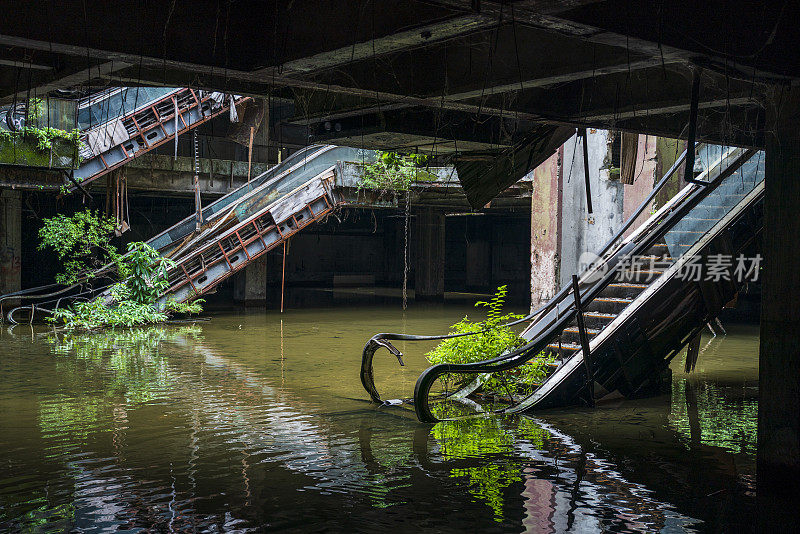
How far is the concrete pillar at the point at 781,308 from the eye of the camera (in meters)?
6.71

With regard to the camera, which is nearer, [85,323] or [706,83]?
[706,83]

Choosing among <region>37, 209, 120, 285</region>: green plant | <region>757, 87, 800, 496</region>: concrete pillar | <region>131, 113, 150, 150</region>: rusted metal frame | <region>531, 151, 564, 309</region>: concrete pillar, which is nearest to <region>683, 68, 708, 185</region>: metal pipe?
<region>757, 87, 800, 496</region>: concrete pillar

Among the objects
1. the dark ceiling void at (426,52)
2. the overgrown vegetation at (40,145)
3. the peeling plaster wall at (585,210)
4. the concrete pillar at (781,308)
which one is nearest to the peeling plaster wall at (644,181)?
the peeling plaster wall at (585,210)

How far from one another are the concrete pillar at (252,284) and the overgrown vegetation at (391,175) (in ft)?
16.9

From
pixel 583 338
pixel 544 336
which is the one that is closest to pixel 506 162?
pixel 544 336

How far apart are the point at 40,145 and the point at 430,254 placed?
51.3ft

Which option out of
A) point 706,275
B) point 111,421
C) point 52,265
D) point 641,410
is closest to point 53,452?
point 111,421

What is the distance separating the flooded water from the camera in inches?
235

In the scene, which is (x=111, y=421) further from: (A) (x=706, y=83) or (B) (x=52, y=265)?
→ (B) (x=52, y=265)

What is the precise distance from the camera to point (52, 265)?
91.0 feet

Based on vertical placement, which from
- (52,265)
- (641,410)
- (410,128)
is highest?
(410,128)

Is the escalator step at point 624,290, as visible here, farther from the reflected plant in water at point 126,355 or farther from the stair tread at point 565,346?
the reflected plant in water at point 126,355

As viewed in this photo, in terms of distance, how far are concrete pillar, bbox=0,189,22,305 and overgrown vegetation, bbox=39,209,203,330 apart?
4.54 feet

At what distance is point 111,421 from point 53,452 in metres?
1.47
